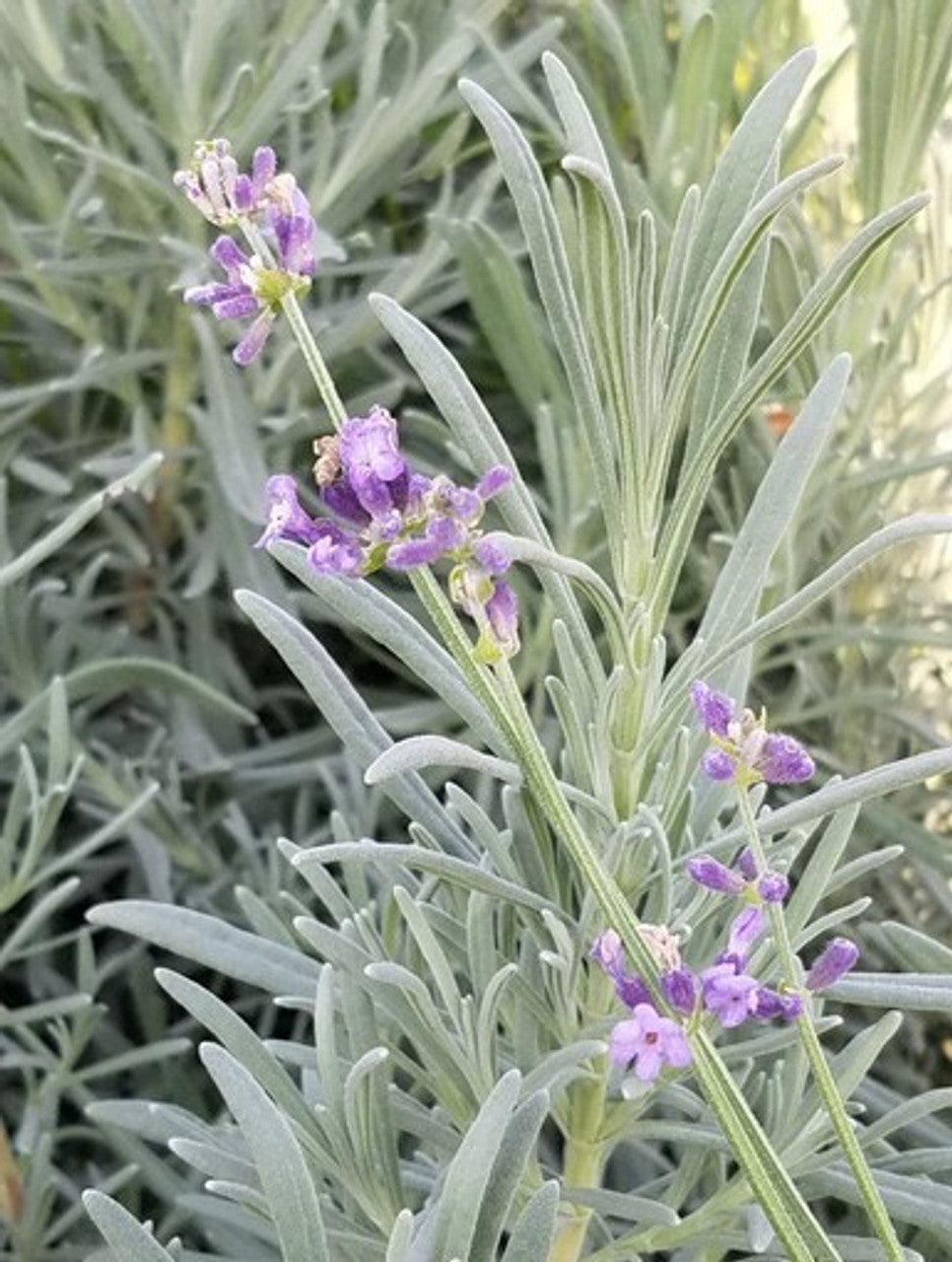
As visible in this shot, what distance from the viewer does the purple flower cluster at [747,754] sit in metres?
0.33

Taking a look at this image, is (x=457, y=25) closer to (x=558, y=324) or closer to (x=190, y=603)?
(x=190, y=603)

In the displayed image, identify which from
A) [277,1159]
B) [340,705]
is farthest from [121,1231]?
[340,705]

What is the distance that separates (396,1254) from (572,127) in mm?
257

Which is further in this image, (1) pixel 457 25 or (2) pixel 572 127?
(1) pixel 457 25

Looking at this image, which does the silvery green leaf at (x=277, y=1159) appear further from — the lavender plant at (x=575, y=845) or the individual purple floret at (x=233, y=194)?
the individual purple floret at (x=233, y=194)

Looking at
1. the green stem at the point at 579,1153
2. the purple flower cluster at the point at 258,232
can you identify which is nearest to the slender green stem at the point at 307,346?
the purple flower cluster at the point at 258,232

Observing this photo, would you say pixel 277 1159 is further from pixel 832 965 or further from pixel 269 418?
pixel 269 418

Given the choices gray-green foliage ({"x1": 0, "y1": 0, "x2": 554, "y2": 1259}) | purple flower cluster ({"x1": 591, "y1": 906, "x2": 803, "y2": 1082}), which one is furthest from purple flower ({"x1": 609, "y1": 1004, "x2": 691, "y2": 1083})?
gray-green foliage ({"x1": 0, "y1": 0, "x2": 554, "y2": 1259})

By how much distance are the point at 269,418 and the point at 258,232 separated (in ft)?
1.38

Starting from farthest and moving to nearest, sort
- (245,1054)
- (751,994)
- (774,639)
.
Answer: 1. (774,639)
2. (245,1054)
3. (751,994)

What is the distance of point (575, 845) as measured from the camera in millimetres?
326

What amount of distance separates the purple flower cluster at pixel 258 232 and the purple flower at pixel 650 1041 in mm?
169

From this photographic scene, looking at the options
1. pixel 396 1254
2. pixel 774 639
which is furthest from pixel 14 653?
pixel 396 1254

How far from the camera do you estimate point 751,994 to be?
34 cm
